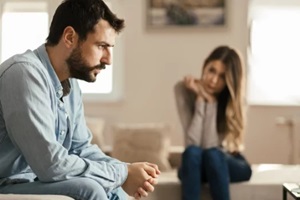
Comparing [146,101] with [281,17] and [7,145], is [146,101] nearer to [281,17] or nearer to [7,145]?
[281,17]

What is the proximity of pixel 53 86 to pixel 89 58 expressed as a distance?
144 mm

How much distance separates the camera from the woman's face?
4.04 m

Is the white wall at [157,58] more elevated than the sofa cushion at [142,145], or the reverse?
the white wall at [157,58]

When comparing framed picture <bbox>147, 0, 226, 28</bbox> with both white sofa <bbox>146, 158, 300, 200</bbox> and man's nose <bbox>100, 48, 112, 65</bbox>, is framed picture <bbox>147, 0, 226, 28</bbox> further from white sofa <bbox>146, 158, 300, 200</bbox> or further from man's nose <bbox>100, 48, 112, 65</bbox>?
man's nose <bbox>100, 48, 112, 65</bbox>

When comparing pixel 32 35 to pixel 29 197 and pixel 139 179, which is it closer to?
pixel 139 179

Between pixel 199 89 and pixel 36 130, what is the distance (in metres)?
2.44

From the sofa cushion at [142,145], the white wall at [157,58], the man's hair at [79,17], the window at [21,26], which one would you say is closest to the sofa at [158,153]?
the sofa cushion at [142,145]

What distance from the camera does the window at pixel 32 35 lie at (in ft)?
19.5

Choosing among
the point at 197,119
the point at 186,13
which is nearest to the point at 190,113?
the point at 197,119

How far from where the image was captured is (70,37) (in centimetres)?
191

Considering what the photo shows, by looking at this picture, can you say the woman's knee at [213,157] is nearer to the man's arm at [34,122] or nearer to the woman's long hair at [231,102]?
the woman's long hair at [231,102]

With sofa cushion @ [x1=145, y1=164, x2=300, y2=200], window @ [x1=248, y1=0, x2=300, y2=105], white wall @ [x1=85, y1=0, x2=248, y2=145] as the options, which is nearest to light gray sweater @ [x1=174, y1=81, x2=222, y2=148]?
sofa cushion @ [x1=145, y1=164, x2=300, y2=200]

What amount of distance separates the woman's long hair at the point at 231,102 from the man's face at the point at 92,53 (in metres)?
2.05

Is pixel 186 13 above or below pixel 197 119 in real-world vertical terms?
above
